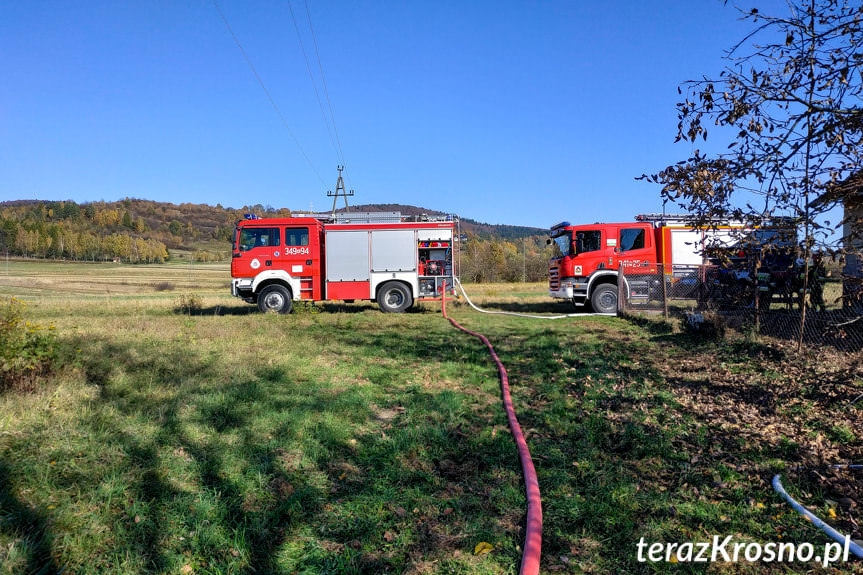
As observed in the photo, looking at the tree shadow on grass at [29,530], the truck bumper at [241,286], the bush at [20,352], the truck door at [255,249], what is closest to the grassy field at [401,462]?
the tree shadow on grass at [29,530]

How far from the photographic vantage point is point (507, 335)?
1102 centimetres

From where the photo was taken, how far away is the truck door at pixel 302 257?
50.9 ft

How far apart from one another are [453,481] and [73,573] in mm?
2244

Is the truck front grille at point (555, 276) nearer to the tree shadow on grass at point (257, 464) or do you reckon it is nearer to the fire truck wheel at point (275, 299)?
the fire truck wheel at point (275, 299)

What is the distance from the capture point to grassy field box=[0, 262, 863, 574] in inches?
104

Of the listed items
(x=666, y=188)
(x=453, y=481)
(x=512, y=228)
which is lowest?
(x=453, y=481)

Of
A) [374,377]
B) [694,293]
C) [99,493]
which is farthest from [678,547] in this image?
[694,293]

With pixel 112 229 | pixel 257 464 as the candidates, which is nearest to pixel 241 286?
pixel 257 464

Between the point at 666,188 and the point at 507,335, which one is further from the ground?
the point at 666,188

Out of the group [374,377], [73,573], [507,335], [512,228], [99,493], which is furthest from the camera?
[512,228]

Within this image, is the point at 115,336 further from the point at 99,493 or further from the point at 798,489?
the point at 798,489

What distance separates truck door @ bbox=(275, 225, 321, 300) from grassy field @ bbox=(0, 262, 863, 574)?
8398mm

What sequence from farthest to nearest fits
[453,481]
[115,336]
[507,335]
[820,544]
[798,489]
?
[507,335] → [115,336] → [453,481] → [798,489] → [820,544]

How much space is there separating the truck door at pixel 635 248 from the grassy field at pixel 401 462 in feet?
26.6
